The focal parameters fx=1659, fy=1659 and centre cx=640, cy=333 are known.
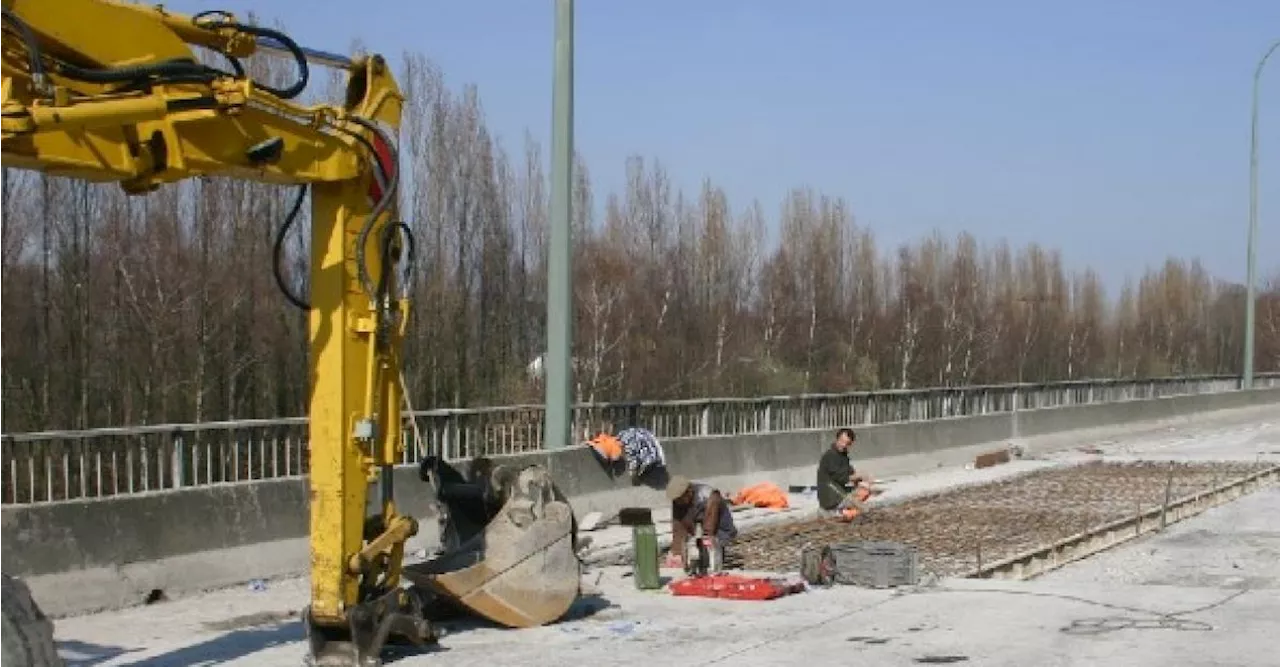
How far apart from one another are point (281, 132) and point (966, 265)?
54.2 m

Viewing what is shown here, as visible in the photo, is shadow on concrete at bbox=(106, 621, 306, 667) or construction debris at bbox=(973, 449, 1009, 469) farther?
construction debris at bbox=(973, 449, 1009, 469)

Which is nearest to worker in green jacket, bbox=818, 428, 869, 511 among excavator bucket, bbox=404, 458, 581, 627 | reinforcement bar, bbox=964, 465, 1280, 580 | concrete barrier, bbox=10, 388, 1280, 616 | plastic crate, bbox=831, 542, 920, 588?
concrete barrier, bbox=10, 388, 1280, 616

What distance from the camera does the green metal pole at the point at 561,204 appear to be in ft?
60.8

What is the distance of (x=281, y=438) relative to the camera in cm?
1603

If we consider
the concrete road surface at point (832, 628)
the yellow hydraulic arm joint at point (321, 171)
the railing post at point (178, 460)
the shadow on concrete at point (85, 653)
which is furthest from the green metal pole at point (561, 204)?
the shadow on concrete at point (85, 653)

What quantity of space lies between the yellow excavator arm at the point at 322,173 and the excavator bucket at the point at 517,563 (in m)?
0.02

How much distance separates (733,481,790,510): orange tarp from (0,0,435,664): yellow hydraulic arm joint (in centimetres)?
1125

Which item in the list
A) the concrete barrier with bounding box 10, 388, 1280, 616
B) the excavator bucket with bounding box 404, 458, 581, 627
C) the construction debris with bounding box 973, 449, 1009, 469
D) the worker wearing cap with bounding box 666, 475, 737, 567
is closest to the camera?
the excavator bucket with bounding box 404, 458, 581, 627

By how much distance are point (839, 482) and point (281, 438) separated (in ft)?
24.1

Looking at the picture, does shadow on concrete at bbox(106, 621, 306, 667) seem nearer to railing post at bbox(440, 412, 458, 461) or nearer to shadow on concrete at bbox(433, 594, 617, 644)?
shadow on concrete at bbox(433, 594, 617, 644)

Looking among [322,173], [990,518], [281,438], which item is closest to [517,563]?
[322,173]

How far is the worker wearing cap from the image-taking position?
622 inches

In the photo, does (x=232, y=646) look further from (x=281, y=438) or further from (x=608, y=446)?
(x=608, y=446)

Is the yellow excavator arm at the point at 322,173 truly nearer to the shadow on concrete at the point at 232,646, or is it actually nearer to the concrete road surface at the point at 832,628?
the concrete road surface at the point at 832,628
